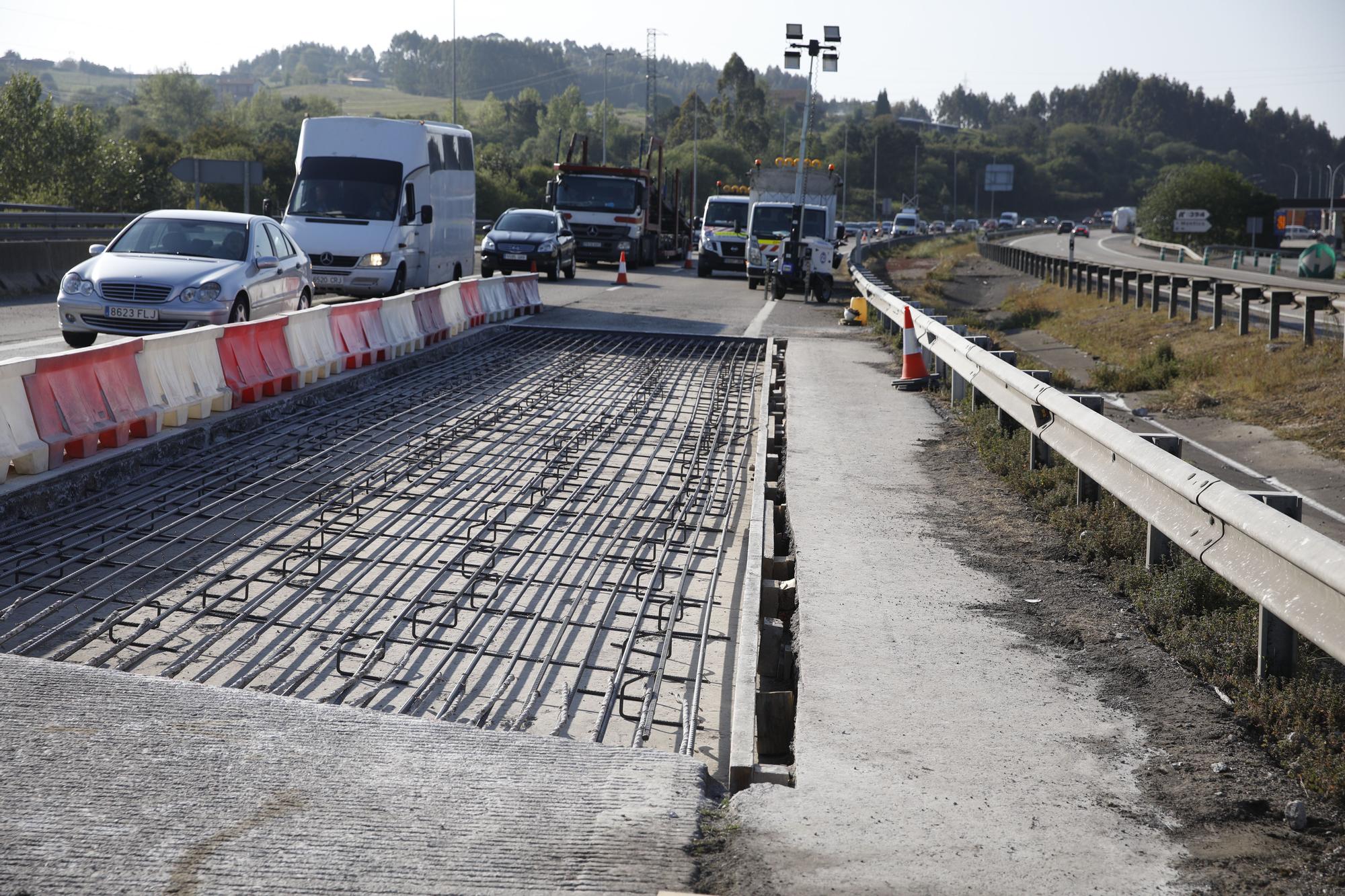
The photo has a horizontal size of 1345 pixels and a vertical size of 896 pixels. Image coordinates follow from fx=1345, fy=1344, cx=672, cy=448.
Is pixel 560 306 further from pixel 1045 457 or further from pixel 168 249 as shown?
pixel 1045 457

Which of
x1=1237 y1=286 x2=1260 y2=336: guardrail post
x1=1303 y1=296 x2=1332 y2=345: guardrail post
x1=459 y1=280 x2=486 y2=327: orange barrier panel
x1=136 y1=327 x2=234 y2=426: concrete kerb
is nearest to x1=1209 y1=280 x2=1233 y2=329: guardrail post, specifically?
x1=1237 y1=286 x2=1260 y2=336: guardrail post

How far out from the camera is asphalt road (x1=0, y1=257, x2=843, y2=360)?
18.8 metres

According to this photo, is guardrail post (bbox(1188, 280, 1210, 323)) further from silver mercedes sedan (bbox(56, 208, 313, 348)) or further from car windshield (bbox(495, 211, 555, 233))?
car windshield (bbox(495, 211, 555, 233))

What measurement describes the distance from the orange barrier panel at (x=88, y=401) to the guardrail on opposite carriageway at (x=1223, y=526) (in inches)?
255

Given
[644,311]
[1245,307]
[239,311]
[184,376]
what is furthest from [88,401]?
[644,311]

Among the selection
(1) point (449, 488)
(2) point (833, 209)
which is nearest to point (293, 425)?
(1) point (449, 488)

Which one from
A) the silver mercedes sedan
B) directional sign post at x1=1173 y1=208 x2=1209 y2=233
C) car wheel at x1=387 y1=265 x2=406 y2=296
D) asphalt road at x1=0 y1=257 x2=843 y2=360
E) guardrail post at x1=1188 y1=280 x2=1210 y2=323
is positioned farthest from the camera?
directional sign post at x1=1173 y1=208 x2=1209 y2=233

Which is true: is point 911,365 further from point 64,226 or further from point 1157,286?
point 64,226

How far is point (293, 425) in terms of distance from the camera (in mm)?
11820

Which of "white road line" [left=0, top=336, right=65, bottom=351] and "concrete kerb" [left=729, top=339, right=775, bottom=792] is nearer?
"concrete kerb" [left=729, top=339, right=775, bottom=792]

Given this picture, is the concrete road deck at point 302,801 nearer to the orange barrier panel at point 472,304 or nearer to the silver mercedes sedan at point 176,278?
the silver mercedes sedan at point 176,278

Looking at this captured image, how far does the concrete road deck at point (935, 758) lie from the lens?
11.9 feet

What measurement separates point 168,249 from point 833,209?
2255 centimetres

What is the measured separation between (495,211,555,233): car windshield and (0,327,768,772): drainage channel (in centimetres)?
2287
